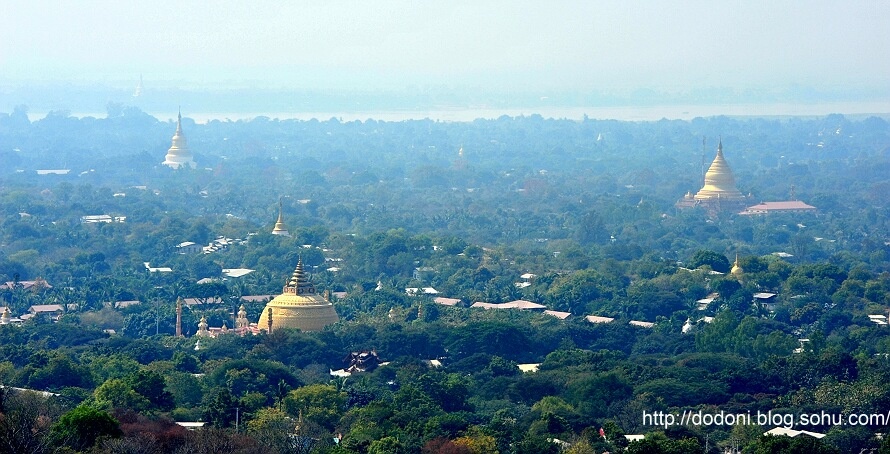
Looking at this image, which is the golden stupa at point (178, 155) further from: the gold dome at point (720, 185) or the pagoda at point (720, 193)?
the gold dome at point (720, 185)

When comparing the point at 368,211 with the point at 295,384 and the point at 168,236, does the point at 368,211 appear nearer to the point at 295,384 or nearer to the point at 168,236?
the point at 168,236

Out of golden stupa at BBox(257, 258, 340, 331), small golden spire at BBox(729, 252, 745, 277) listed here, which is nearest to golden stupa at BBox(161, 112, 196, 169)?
small golden spire at BBox(729, 252, 745, 277)

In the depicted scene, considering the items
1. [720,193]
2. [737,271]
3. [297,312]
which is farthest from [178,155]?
[297,312]

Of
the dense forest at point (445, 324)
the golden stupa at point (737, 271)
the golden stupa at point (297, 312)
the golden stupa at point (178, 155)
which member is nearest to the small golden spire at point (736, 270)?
the golden stupa at point (737, 271)

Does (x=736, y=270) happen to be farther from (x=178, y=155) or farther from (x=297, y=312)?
(x=178, y=155)

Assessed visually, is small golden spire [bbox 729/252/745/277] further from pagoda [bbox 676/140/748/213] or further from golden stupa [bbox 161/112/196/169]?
golden stupa [bbox 161/112/196/169]

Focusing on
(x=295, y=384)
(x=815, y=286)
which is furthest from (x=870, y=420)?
(x=815, y=286)

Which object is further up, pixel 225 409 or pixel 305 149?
pixel 225 409
